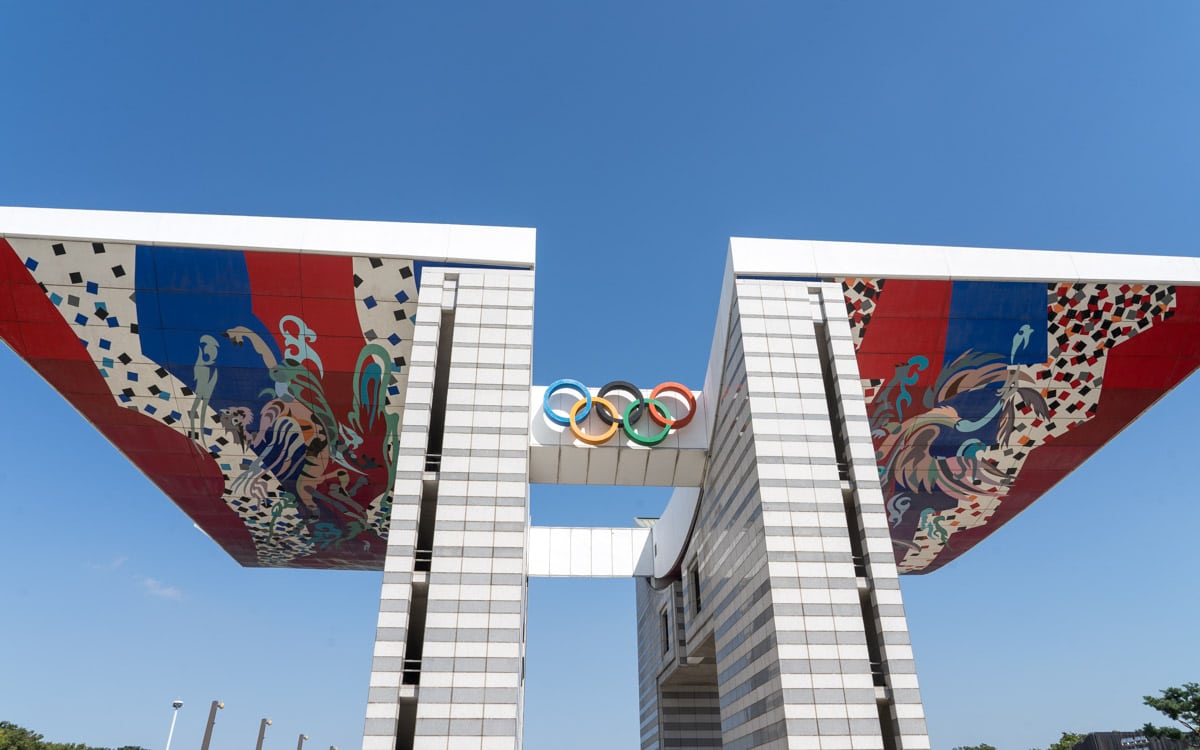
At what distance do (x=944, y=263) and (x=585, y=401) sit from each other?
1299 cm

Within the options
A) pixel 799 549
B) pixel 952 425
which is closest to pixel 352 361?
pixel 799 549

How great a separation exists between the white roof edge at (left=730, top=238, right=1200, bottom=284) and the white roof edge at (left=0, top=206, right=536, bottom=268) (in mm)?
10785

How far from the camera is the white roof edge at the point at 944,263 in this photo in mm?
25172

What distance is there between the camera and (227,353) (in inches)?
1053

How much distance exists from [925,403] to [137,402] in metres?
30.0

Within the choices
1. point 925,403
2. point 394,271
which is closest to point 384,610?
point 394,271

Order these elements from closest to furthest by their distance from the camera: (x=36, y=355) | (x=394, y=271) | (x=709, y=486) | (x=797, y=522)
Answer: (x=797, y=522), (x=394, y=271), (x=36, y=355), (x=709, y=486)

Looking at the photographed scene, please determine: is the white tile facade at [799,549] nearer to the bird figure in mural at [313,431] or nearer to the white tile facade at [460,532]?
the white tile facade at [460,532]

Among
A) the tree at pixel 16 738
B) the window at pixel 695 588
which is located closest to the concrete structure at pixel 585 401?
the window at pixel 695 588

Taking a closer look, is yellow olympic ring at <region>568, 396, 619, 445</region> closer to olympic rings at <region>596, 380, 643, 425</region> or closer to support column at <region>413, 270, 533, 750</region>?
olympic rings at <region>596, 380, 643, 425</region>

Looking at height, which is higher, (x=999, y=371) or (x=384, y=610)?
(x=999, y=371)

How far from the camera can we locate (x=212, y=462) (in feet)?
110

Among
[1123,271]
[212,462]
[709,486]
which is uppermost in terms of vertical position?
[1123,271]

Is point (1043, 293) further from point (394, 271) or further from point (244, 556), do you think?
point (244, 556)
